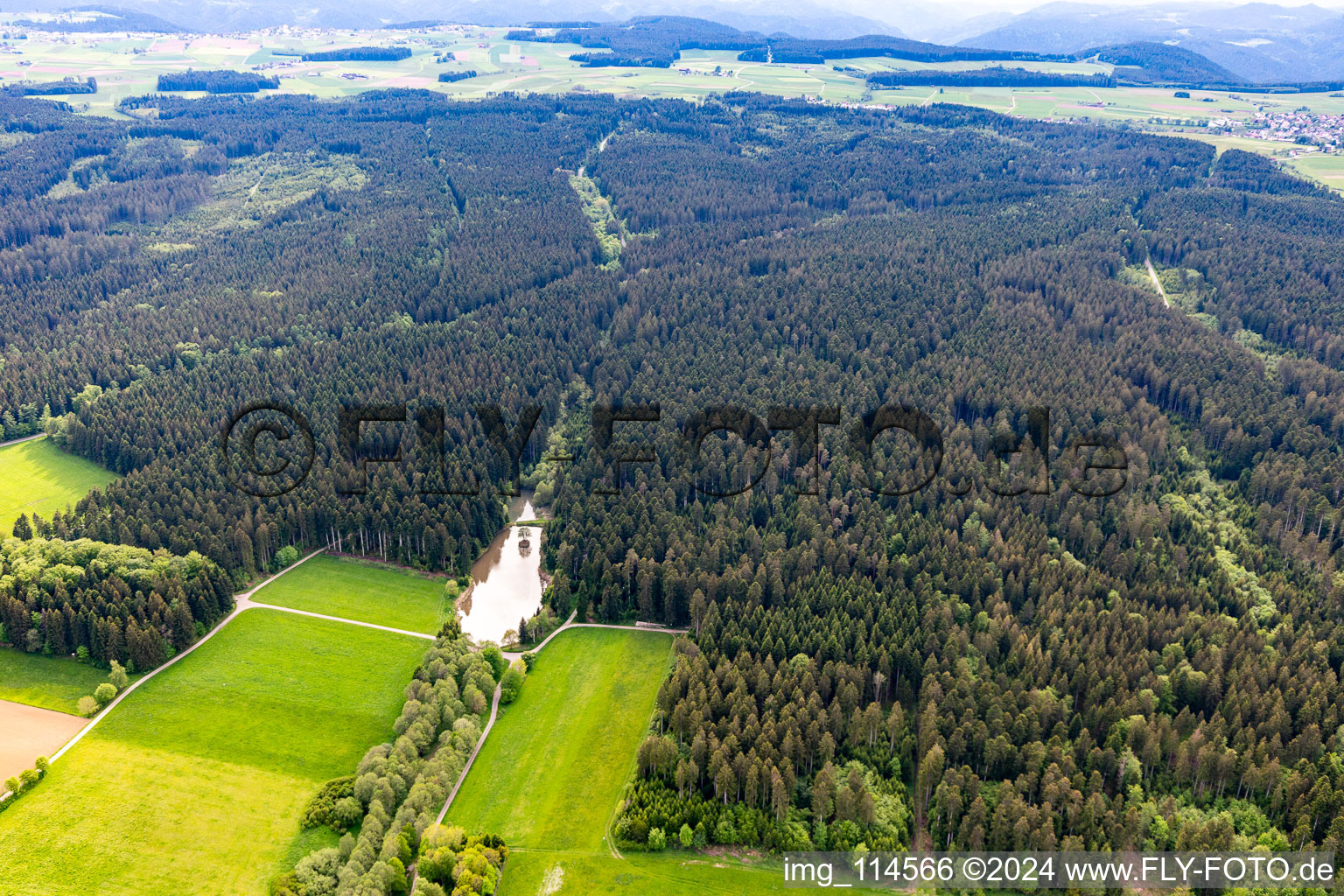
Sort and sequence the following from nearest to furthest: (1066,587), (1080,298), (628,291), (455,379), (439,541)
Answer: (1066,587) < (439,541) < (455,379) < (1080,298) < (628,291)

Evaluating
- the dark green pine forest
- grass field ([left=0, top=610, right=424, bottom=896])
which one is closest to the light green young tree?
grass field ([left=0, top=610, right=424, bottom=896])

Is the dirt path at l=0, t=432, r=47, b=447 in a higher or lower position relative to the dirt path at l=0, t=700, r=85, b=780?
higher

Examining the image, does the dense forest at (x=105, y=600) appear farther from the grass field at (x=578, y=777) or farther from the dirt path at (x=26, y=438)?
the dirt path at (x=26, y=438)

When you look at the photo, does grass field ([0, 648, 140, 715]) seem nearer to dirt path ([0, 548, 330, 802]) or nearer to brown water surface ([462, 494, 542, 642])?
dirt path ([0, 548, 330, 802])

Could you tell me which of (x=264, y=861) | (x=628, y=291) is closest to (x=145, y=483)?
(x=264, y=861)

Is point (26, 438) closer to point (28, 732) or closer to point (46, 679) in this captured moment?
A: point (46, 679)

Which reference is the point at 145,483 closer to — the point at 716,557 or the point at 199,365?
the point at 199,365
